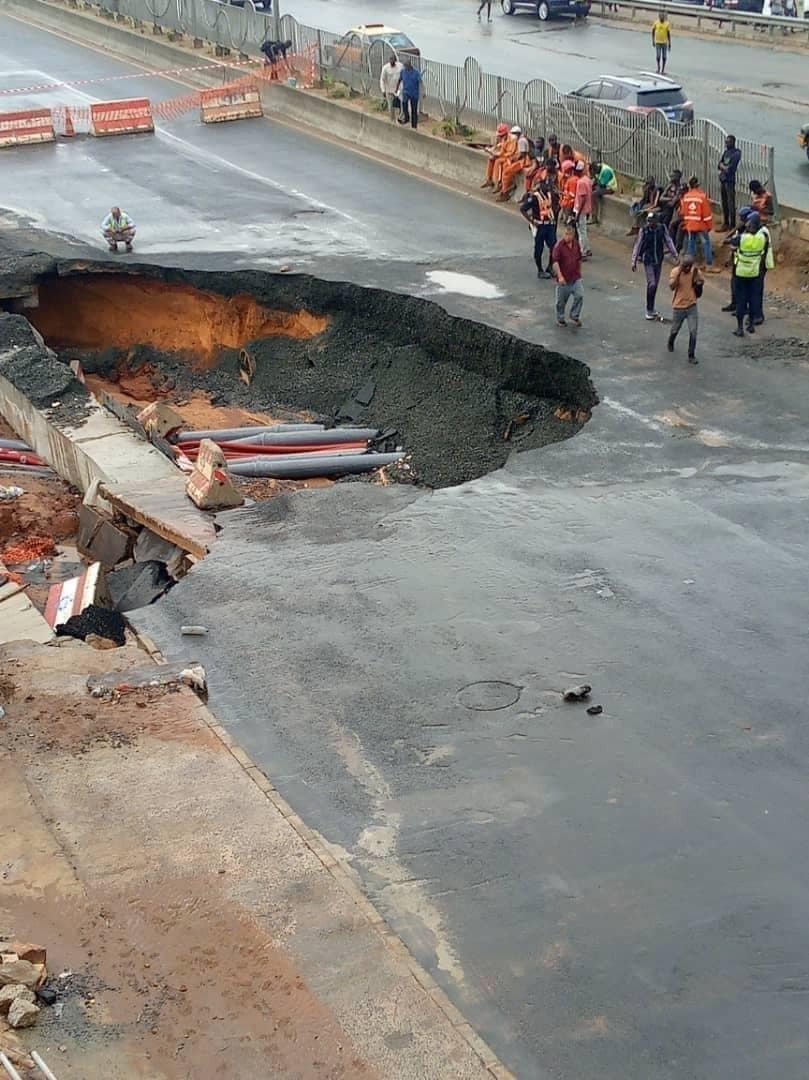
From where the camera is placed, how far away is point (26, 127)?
109 feet

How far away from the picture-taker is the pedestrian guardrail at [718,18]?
124 feet

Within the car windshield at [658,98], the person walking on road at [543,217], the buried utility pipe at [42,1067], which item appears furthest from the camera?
the car windshield at [658,98]

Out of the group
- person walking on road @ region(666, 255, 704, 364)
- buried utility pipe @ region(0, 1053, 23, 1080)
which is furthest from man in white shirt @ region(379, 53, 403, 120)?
buried utility pipe @ region(0, 1053, 23, 1080)

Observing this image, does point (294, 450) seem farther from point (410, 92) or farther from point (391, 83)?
point (391, 83)

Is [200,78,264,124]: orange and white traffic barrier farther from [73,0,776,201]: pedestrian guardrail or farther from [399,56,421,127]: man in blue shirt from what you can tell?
[399,56,421,127]: man in blue shirt

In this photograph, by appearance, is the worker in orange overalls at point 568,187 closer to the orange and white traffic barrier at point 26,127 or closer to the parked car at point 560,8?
the orange and white traffic barrier at point 26,127

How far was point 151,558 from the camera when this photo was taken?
15.0 metres

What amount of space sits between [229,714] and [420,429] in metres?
8.12

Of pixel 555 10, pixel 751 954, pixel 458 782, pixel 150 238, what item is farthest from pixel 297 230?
pixel 555 10

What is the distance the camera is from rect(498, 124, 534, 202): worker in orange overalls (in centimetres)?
2588

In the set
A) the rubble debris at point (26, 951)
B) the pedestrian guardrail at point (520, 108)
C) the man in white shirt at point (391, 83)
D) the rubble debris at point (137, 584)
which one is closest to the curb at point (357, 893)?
the rubble debris at point (26, 951)

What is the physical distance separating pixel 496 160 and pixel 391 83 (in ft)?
19.6

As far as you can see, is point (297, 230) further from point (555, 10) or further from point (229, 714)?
point (555, 10)

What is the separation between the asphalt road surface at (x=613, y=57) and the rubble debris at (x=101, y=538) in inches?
485
